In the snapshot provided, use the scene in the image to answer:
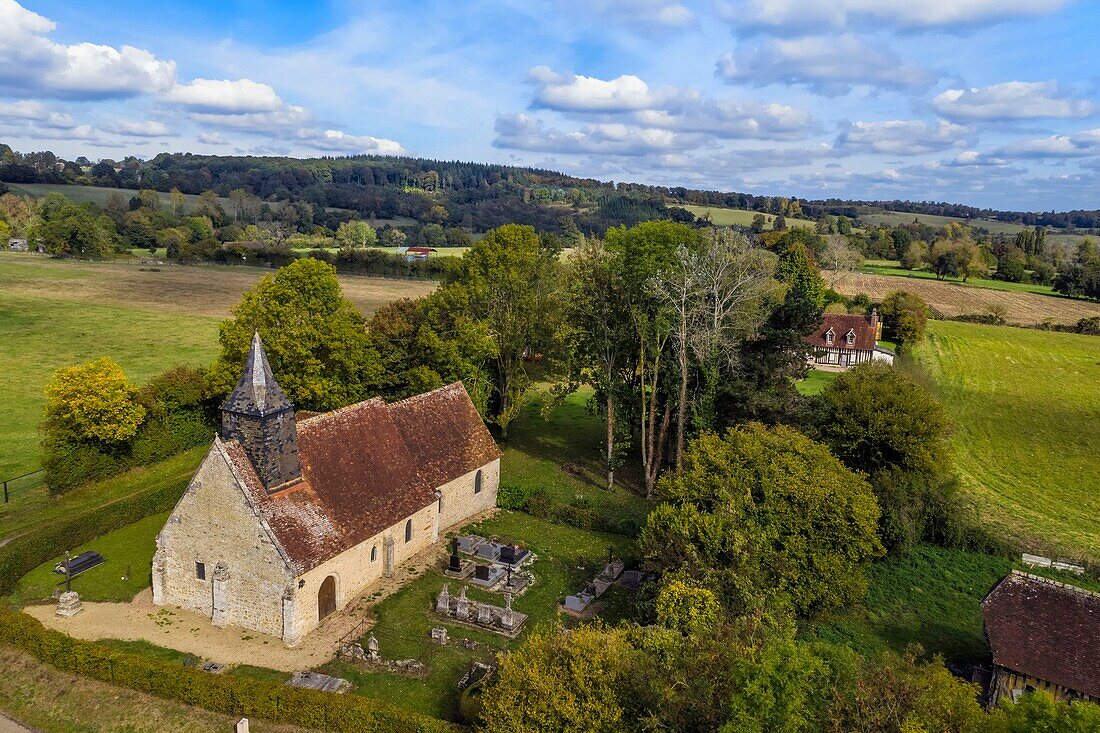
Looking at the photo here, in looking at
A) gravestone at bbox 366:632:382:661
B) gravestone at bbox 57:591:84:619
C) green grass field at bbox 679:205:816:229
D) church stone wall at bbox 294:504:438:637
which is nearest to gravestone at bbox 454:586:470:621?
gravestone at bbox 366:632:382:661

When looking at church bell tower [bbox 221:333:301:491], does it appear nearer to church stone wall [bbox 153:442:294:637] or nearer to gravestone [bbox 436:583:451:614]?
church stone wall [bbox 153:442:294:637]

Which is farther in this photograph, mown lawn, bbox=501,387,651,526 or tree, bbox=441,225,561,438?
tree, bbox=441,225,561,438

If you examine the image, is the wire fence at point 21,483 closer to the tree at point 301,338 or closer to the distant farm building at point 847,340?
the tree at point 301,338

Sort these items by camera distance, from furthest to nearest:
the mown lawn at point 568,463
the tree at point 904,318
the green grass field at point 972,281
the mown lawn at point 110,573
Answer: the green grass field at point 972,281, the tree at point 904,318, the mown lawn at point 568,463, the mown lawn at point 110,573

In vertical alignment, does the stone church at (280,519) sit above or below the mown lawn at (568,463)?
above

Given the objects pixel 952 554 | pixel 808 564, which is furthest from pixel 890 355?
A: pixel 808 564

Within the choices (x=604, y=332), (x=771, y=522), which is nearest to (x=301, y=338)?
(x=604, y=332)

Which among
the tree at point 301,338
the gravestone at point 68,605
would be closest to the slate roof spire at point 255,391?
the gravestone at point 68,605

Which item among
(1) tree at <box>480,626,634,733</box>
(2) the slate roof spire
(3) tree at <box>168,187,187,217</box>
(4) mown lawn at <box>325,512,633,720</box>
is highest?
(3) tree at <box>168,187,187,217</box>
